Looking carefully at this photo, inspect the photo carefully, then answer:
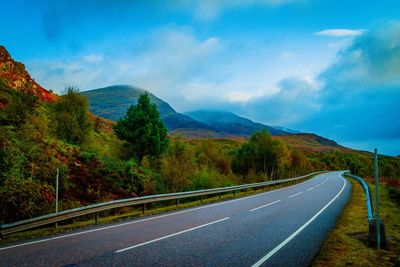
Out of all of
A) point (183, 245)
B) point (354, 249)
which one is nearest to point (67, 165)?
point (183, 245)

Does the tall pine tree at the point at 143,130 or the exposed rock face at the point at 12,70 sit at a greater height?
the exposed rock face at the point at 12,70

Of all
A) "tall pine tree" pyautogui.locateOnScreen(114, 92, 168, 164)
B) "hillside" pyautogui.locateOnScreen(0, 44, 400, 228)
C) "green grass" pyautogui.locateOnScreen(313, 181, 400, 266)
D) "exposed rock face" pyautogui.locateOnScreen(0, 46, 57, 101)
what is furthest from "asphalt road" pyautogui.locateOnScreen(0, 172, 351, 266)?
"exposed rock face" pyautogui.locateOnScreen(0, 46, 57, 101)

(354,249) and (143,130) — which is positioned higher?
(143,130)

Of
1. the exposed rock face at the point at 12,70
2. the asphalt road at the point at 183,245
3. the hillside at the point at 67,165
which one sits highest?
the exposed rock face at the point at 12,70

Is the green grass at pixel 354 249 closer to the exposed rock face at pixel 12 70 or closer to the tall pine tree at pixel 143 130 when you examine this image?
the tall pine tree at pixel 143 130

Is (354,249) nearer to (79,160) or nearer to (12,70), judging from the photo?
(79,160)

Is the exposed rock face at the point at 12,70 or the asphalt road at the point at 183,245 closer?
the asphalt road at the point at 183,245

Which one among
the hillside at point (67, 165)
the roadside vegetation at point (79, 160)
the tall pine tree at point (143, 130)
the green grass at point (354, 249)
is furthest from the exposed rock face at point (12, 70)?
the green grass at point (354, 249)

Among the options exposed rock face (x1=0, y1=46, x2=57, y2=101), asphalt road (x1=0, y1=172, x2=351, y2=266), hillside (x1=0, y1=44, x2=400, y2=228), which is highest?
exposed rock face (x1=0, y1=46, x2=57, y2=101)

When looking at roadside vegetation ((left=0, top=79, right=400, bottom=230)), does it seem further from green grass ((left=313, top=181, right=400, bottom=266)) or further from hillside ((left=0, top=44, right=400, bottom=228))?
green grass ((left=313, top=181, right=400, bottom=266))

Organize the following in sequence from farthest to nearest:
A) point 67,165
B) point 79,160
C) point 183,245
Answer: point 79,160 → point 67,165 → point 183,245

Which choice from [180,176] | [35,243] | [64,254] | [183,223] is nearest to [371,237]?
[183,223]

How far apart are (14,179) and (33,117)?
39.4ft

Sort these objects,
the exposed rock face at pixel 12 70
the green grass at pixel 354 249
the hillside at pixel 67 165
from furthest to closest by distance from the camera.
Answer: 1. the exposed rock face at pixel 12 70
2. the hillside at pixel 67 165
3. the green grass at pixel 354 249
